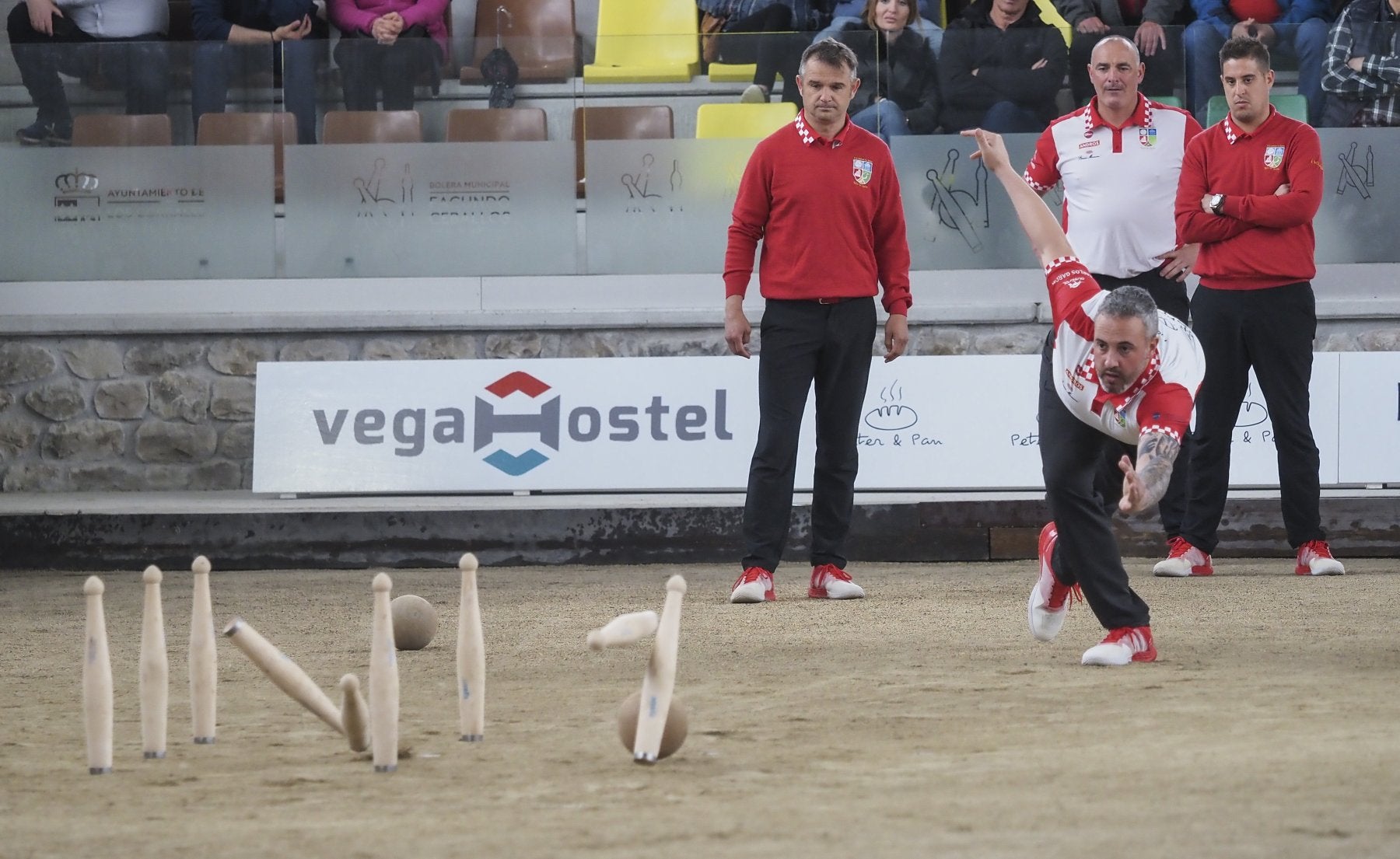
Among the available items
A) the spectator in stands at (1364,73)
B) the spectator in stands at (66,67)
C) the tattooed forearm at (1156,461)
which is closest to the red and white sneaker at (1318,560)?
the tattooed forearm at (1156,461)

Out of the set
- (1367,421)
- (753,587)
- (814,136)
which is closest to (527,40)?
(814,136)

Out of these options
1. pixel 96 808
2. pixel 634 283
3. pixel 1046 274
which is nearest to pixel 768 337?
pixel 1046 274

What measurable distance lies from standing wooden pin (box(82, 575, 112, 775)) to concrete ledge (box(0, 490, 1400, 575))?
4658 mm

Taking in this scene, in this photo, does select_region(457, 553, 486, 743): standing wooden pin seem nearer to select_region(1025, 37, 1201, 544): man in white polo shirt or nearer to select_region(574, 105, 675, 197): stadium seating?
select_region(1025, 37, 1201, 544): man in white polo shirt

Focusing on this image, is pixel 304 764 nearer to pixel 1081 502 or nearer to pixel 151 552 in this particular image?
pixel 1081 502

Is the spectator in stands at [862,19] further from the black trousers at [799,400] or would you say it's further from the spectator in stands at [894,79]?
the black trousers at [799,400]

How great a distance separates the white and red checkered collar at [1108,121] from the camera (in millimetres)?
6848

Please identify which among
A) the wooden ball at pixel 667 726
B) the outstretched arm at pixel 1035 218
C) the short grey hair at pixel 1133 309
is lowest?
the wooden ball at pixel 667 726

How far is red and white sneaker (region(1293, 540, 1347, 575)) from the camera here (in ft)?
22.6

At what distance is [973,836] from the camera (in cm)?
282

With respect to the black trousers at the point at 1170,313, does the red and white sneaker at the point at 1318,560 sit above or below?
below

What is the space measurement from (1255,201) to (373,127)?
4849 millimetres

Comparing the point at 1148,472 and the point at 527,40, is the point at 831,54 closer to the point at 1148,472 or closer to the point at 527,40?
the point at 1148,472

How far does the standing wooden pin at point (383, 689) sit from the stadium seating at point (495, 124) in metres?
6.21
